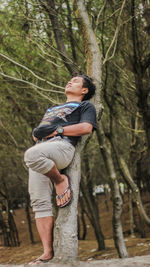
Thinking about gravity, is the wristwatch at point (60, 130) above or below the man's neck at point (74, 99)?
below

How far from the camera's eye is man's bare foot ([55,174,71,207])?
8.43ft

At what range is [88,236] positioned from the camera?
16.5 meters

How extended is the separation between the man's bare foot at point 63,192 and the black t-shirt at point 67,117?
45 centimetres

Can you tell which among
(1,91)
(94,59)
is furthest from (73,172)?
(1,91)

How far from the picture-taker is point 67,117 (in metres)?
3.01

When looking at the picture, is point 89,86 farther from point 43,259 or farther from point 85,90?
point 43,259

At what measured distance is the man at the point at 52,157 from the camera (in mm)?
2574

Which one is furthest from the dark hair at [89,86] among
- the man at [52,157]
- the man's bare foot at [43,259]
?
the man's bare foot at [43,259]

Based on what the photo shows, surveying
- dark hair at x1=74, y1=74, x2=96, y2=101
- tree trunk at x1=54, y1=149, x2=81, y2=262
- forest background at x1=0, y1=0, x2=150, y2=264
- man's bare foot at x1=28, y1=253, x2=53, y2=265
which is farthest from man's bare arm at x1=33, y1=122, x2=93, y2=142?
forest background at x1=0, y1=0, x2=150, y2=264

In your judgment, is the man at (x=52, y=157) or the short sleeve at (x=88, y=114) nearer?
the man at (x=52, y=157)

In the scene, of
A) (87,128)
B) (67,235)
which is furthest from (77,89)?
(67,235)

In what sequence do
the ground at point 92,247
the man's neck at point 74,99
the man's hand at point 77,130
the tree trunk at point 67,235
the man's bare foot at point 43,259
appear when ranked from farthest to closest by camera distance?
1. the ground at point 92,247
2. the man's neck at point 74,99
3. the man's hand at point 77,130
4. the man's bare foot at point 43,259
5. the tree trunk at point 67,235

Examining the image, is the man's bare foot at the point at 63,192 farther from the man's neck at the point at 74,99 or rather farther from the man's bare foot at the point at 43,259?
the man's neck at the point at 74,99

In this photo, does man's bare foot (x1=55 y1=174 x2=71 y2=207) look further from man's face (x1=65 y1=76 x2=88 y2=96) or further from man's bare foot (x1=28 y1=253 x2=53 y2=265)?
man's face (x1=65 y1=76 x2=88 y2=96)
